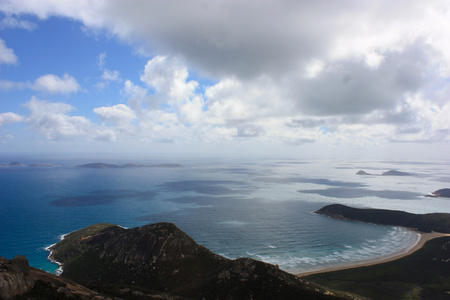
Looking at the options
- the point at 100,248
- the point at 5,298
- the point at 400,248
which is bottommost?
the point at 400,248

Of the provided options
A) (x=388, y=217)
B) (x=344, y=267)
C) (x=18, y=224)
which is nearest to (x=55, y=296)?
(x=344, y=267)

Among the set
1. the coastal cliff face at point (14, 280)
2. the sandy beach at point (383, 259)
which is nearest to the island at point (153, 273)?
the coastal cliff face at point (14, 280)

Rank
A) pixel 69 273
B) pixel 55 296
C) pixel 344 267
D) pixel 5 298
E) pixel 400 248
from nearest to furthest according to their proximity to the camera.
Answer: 1. pixel 5 298
2. pixel 55 296
3. pixel 69 273
4. pixel 344 267
5. pixel 400 248

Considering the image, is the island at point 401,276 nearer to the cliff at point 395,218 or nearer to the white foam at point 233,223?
the cliff at point 395,218

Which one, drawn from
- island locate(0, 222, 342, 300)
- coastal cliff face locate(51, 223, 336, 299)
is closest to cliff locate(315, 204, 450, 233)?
island locate(0, 222, 342, 300)

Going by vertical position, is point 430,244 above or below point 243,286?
below

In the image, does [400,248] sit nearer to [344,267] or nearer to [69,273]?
[344,267]
